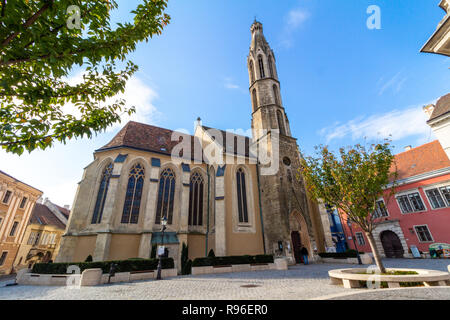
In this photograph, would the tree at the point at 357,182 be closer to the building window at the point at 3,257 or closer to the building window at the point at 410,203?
the building window at the point at 410,203

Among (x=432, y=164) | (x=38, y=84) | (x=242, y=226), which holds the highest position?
(x=432, y=164)

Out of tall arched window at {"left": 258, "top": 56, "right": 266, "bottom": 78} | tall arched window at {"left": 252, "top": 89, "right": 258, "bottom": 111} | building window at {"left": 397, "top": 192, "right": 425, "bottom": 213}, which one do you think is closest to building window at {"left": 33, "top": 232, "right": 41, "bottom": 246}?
tall arched window at {"left": 252, "top": 89, "right": 258, "bottom": 111}

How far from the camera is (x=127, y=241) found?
1584 centimetres

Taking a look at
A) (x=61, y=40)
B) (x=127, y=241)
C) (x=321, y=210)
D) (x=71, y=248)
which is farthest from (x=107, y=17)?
(x=321, y=210)

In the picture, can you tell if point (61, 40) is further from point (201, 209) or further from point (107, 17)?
point (201, 209)

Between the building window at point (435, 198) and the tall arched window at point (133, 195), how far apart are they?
94.1ft

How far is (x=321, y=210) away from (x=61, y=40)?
23558 millimetres

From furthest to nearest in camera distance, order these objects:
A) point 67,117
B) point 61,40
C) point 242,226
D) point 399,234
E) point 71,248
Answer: point 399,234 → point 242,226 → point 71,248 → point 67,117 → point 61,40

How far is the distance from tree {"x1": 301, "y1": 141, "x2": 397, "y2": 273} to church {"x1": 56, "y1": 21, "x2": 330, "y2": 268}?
32.1ft

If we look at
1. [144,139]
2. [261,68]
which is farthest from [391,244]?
[144,139]

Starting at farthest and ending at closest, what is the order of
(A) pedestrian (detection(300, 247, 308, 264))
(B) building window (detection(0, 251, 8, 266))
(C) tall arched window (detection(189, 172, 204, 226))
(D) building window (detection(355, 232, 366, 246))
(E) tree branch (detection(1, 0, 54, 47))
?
(D) building window (detection(355, 232, 366, 246)) → (B) building window (detection(0, 251, 8, 266)) → (C) tall arched window (detection(189, 172, 204, 226)) → (A) pedestrian (detection(300, 247, 308, 264)) → (E) tree branch (detection(1, 0, 54, 47))

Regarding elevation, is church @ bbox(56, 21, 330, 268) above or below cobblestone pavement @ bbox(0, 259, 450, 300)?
above

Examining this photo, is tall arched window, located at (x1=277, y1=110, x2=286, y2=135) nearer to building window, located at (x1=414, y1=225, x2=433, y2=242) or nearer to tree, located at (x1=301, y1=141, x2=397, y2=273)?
tree, located at (x1=301, y1=141, x2=397, y2=273)

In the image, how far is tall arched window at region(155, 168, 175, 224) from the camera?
18.1 m
